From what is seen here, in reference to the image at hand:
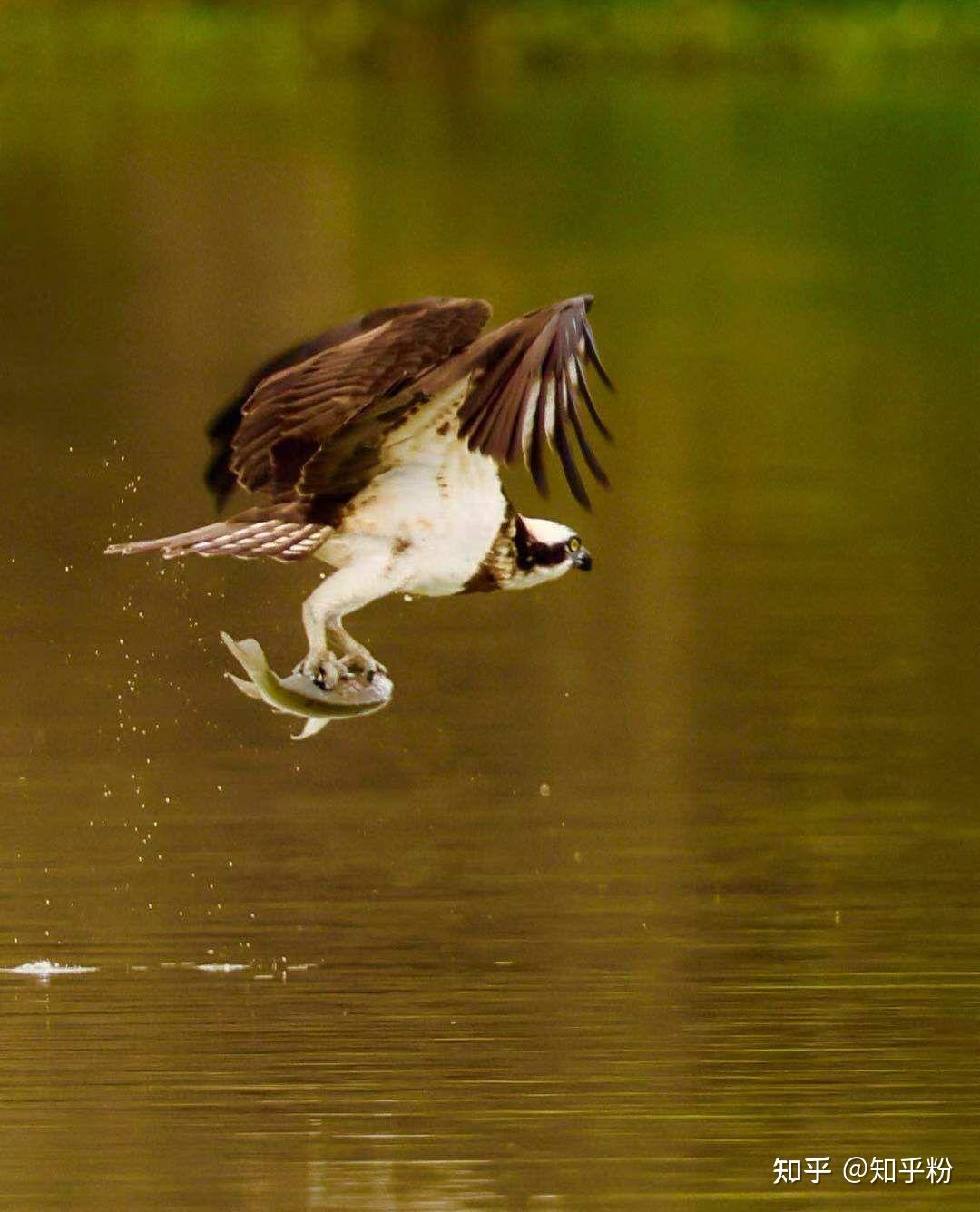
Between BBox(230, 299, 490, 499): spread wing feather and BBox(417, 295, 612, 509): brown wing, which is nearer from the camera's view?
BBox(417, 295, 612, 509): brown wing

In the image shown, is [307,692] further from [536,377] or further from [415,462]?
[536,377]

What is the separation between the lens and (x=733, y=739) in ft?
49.1

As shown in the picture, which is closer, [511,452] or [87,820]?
[511,452]

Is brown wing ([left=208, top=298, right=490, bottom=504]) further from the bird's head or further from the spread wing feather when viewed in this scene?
the bird's head

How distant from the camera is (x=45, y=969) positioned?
11.8 m

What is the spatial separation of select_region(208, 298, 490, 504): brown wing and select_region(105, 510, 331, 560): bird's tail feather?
0.57 feet

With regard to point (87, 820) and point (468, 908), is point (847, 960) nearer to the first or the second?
point (468, 908)

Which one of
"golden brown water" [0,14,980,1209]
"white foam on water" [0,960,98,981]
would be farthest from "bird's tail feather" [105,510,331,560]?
"white foam on water" [0,960,98,981]

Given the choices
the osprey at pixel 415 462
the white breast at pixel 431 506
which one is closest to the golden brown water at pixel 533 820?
the osprey at pixel 415 462

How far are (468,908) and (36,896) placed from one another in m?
1.23

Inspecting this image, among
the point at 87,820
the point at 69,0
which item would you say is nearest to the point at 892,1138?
the point at 87,820

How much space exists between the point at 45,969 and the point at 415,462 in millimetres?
1975

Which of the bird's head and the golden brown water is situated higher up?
the bird's head

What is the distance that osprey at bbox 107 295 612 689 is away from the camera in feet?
34.0
